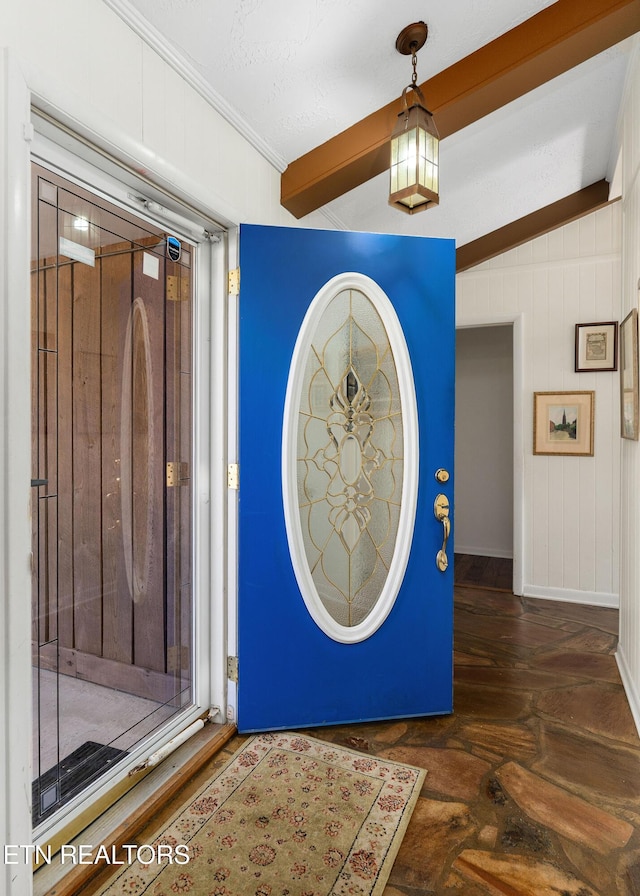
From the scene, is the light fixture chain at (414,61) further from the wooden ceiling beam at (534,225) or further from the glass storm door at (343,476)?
the wooden ceiling beam at (534,225)

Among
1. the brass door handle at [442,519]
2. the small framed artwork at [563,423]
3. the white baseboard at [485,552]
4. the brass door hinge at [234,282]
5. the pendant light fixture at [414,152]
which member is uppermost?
the pendant light fixture at [414,152]

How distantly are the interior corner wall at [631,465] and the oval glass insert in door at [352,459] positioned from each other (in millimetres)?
1076

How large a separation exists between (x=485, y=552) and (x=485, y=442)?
1.16m

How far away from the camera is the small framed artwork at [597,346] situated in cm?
370

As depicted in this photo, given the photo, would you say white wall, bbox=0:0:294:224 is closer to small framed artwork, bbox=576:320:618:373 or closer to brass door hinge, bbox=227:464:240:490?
brass door hinge, bbox=227:464:240:490

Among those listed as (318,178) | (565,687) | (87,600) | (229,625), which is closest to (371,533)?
Answer: (229,625)

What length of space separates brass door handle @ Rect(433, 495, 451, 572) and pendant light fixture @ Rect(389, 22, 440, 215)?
3.82 feet

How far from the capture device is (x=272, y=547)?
2094 millimetres

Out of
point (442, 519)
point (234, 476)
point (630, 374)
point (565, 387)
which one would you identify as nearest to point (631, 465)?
point (630, 374)

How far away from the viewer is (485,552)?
17.8 feet

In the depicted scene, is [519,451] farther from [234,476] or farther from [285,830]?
[285,830]

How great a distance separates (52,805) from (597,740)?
2.02 metres

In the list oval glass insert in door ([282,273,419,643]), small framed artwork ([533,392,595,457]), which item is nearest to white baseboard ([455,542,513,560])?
small framed artwork ([533,392,595,457])

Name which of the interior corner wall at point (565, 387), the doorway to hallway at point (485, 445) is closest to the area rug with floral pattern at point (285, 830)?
the interior corner wall at point (565, 387)
